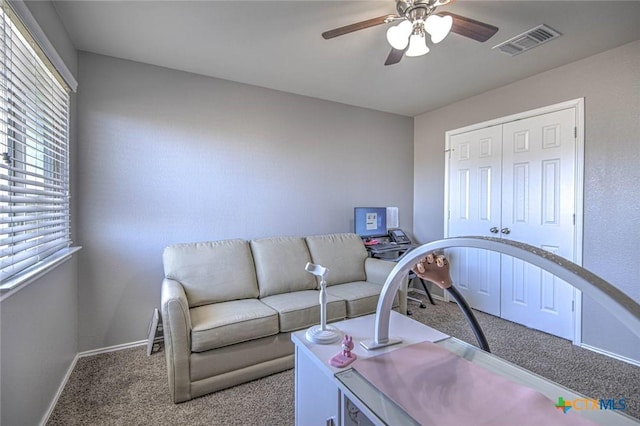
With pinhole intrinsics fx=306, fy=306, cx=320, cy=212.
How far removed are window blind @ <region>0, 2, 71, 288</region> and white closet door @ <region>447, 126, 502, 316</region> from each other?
3882mm

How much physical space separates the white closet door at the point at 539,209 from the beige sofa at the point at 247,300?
4.33 ft

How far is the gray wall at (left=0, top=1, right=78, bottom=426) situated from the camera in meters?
1.34

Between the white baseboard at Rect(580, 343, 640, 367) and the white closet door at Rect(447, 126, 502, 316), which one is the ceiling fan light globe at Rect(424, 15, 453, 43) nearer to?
the white closet door at Rect(447, 126, 502, 316)

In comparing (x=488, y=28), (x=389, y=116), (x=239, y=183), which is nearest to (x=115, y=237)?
(x=239, y=183)

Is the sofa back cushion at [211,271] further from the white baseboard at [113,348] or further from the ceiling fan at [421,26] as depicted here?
the ceiling fan at [421,26]

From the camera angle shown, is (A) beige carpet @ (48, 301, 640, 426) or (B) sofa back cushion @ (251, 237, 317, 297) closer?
(A) beige carpet @ (48, 301, 640, 426)

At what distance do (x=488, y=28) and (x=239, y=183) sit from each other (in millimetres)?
2384

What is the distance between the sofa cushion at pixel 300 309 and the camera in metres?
2.27

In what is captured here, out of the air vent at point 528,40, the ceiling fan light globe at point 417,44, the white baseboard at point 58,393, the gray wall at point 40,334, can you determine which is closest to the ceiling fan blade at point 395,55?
the ceiling fan light globe at point 417,44

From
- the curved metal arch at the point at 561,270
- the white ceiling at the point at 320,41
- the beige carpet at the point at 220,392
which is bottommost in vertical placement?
the beige carpet at the point at 220,392

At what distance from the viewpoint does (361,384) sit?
972 mm

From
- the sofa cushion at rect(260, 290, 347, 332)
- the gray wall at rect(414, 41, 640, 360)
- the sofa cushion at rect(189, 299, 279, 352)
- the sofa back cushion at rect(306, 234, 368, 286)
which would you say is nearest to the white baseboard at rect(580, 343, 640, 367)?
the gray wall at rect(414, 41, 640, 360)

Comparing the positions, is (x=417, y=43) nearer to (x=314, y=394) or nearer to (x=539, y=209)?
(x=314, y=394)

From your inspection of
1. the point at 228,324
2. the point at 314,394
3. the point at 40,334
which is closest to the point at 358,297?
the point at 228,324
